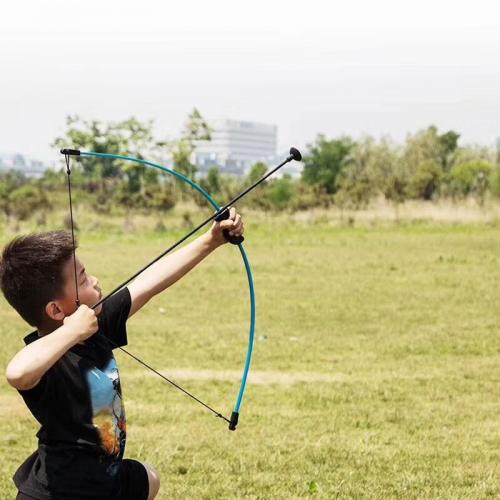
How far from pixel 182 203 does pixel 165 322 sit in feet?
54.0

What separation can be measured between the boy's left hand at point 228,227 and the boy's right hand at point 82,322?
2.38ft

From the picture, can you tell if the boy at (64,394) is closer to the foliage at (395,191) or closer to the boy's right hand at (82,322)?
the boy's right hand at (82,322)

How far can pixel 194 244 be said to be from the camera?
3352mm

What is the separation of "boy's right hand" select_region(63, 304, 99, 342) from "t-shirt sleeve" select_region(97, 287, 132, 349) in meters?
0.48

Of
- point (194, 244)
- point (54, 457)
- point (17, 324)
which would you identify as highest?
point (194, 244)

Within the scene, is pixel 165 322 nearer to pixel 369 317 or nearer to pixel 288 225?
pixel 369 317

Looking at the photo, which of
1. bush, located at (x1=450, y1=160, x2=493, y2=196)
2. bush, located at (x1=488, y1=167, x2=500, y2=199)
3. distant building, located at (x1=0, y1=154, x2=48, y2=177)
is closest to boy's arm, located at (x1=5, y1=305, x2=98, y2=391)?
bush, located at (x1=488, y1=167, x2=500, y2=199)

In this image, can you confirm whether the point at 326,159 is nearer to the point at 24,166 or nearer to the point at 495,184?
the point at 495,184

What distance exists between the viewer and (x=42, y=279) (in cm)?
284

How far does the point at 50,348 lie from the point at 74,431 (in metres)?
0.36

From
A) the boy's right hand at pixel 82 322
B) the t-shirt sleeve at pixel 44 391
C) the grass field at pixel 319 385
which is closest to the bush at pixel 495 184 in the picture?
the grass field at pixel 319 385

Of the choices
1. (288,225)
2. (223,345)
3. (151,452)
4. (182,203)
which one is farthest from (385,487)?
(182,203)

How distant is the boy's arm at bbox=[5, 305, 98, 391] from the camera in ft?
8.57

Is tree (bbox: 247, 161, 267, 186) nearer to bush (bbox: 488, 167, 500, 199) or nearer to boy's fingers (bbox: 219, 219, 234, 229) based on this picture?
bush (bbox: 488, 167, 500, 199)
